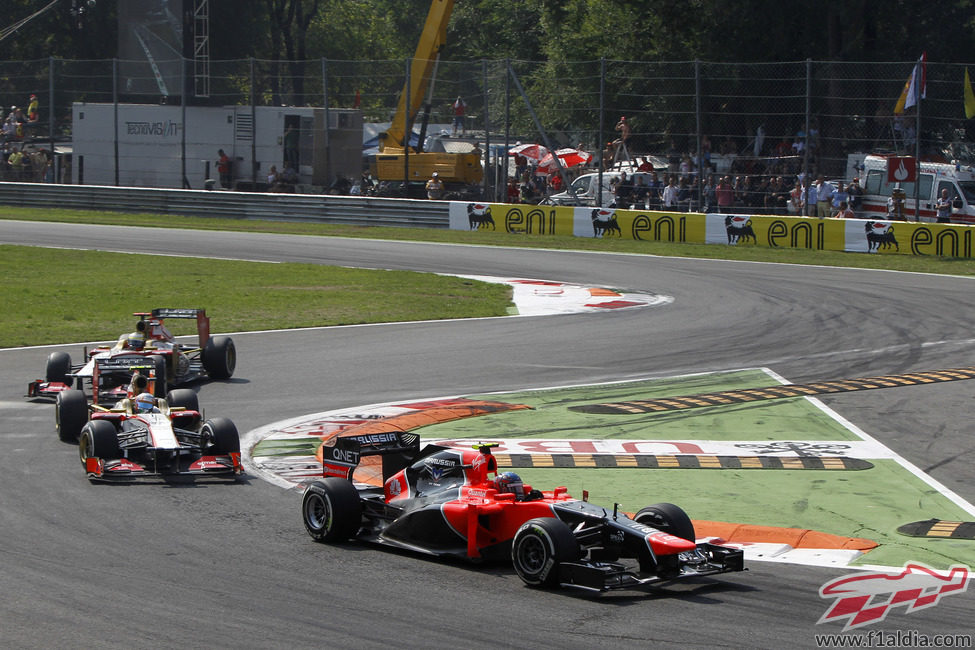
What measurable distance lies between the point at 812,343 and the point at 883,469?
24.4 feet

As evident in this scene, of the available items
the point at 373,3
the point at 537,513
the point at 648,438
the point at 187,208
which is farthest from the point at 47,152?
the point at 373,3

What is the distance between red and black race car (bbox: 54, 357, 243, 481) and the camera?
10680 mm

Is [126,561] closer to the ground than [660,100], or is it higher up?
closer to the ground

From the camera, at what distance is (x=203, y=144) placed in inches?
1666

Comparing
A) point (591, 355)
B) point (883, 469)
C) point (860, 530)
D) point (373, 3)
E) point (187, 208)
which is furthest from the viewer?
point (373, 3)

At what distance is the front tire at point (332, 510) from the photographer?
344 inches

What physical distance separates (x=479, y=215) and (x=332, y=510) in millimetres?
26843

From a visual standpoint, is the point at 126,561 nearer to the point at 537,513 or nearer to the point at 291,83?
the point at 537,513

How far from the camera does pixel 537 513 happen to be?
805 cm

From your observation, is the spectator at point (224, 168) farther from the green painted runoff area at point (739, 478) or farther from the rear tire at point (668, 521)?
the rear tire at point (668, 521)

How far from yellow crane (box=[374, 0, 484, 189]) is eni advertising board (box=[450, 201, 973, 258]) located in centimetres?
425

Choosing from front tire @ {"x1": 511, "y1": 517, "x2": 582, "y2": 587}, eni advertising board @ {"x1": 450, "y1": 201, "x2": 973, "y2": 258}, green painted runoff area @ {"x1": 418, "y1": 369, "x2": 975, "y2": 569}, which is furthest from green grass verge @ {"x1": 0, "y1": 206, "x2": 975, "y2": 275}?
front tire @ {"x1": 511, "y1": 517, "x2": 582, "y2": 587}

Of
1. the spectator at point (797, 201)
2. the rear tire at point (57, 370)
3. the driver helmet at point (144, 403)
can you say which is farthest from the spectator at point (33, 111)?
the driver helmet at point (144, 403)

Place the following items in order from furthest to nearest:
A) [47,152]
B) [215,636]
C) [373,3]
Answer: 1. [373,3]
2. [47,152]
3. [215,636]
